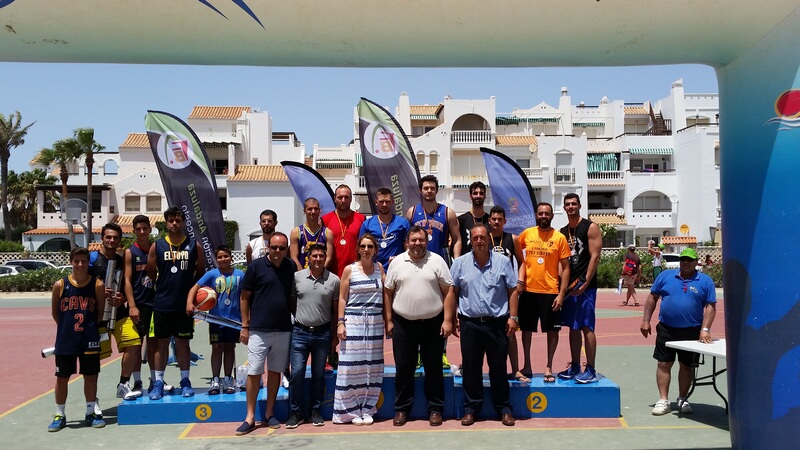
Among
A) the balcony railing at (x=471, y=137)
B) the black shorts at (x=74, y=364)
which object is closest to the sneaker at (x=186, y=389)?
the black shorts at (x=74, y=364)

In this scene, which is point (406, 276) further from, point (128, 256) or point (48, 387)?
point (48, 387)

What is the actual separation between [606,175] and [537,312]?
53.0m

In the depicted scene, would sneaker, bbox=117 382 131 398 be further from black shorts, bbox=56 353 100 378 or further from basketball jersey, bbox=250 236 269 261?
basketball jersey, bbox=250 236 269 261

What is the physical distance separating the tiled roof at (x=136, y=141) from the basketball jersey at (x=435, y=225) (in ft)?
166

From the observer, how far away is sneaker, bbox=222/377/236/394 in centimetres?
771

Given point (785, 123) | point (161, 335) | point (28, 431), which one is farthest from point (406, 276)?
point (28, 431)

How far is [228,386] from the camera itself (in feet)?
25.7

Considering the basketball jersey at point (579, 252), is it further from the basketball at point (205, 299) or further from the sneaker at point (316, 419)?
the basketball at point (205, 299)

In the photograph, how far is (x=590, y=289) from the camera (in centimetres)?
775

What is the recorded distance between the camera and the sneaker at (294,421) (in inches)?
277

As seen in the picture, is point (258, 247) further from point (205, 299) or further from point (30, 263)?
point (30, 263)

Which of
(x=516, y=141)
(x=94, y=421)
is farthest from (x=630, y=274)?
(x=516, y=141)

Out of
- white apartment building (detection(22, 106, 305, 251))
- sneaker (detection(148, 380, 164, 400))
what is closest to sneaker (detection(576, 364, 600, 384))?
sneaker (detection(148, 380, 164, 400))

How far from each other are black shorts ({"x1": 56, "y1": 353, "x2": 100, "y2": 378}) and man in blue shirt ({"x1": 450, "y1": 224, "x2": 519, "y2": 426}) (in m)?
3.68
